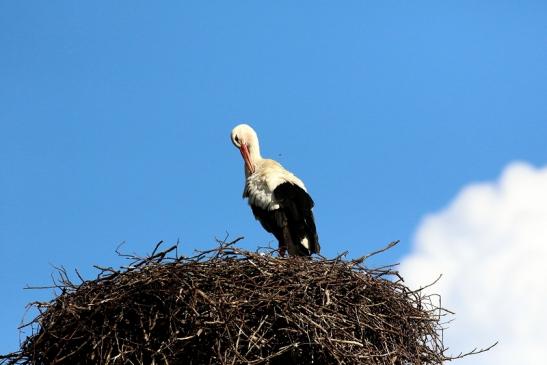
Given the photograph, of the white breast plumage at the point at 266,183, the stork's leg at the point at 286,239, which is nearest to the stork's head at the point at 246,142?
the white breast plumage at the point at 266,183

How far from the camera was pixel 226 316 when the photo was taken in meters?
4.61

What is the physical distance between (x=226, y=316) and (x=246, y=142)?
263 cm

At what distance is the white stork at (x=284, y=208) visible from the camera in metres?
6.27

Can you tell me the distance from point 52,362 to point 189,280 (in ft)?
2.57

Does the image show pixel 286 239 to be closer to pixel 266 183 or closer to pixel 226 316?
pixel 266 183

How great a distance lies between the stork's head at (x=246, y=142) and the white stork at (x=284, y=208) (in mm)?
347

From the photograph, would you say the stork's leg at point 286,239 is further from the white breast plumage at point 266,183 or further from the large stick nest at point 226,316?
the large stick nest at point 226,316

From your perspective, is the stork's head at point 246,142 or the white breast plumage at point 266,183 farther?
the stork's head at point 246,142

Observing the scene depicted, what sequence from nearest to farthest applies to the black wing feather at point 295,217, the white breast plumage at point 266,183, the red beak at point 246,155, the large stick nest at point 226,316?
the large stick nest at point 226,316 < the black wing feather at point 295,217 < the white breast plumage at point 266,183 < the red beak at point 246,155

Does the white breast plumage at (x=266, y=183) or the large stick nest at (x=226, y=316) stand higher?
the white breast plumage at (x=266, y=183)

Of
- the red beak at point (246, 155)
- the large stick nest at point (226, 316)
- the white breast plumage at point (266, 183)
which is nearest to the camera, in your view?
the large stick nest at point (226, 316)

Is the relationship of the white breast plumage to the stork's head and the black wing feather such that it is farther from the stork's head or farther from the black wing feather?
the stork's head

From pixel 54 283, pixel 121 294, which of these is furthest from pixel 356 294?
pixel 54 283

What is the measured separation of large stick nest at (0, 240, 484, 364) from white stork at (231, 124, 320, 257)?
1181 millimetres
